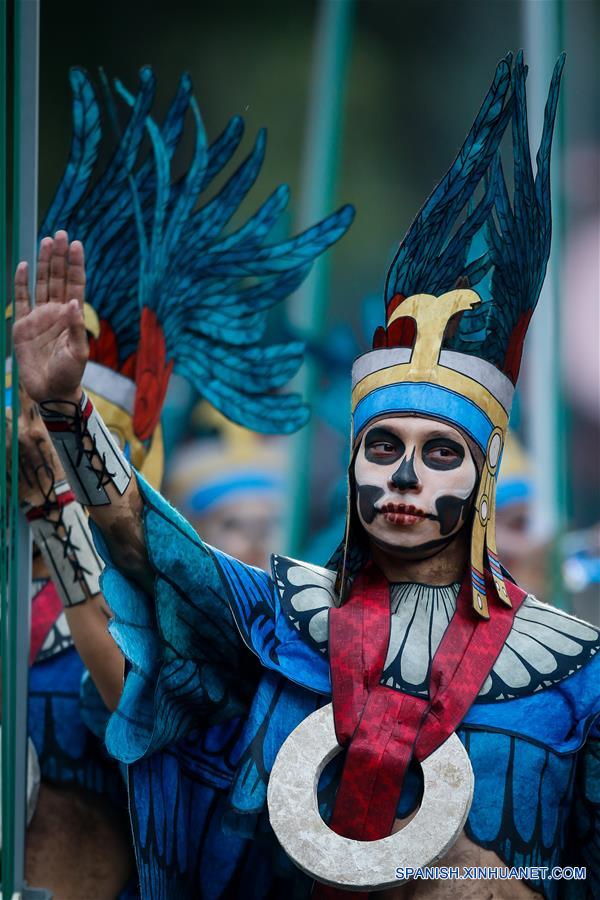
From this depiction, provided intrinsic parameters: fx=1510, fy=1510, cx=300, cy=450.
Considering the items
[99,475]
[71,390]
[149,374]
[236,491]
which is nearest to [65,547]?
[149,374]

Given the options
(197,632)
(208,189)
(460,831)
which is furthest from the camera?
(208,189)

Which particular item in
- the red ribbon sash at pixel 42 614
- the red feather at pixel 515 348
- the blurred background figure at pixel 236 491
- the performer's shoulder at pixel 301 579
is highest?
the red feather at pixel 515 348

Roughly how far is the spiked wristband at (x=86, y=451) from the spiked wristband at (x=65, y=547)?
0.84m

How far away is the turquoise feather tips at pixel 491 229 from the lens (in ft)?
12.3

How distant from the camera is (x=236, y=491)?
8.53 meters

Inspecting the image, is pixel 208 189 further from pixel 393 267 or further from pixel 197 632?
pixel 197 632

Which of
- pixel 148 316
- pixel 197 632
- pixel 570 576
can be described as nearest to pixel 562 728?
pixel 197 632

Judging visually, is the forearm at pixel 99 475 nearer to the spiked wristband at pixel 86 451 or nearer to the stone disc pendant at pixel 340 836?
the spiked wristband at pixel 86 451

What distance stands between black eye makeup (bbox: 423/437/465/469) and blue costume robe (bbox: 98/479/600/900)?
1.41 ft

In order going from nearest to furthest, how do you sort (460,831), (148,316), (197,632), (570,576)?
(460,831) → (197,632) → (148,316) → (570,576)

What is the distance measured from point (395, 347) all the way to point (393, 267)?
8.7 inches

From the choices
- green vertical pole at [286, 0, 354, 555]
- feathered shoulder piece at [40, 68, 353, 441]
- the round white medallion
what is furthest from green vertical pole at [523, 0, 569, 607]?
the round white medallion

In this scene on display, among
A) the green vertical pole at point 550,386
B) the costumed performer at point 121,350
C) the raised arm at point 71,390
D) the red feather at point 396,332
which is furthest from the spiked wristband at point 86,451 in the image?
the green vertical pole at point 550,386

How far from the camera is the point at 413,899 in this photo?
3.41 m
